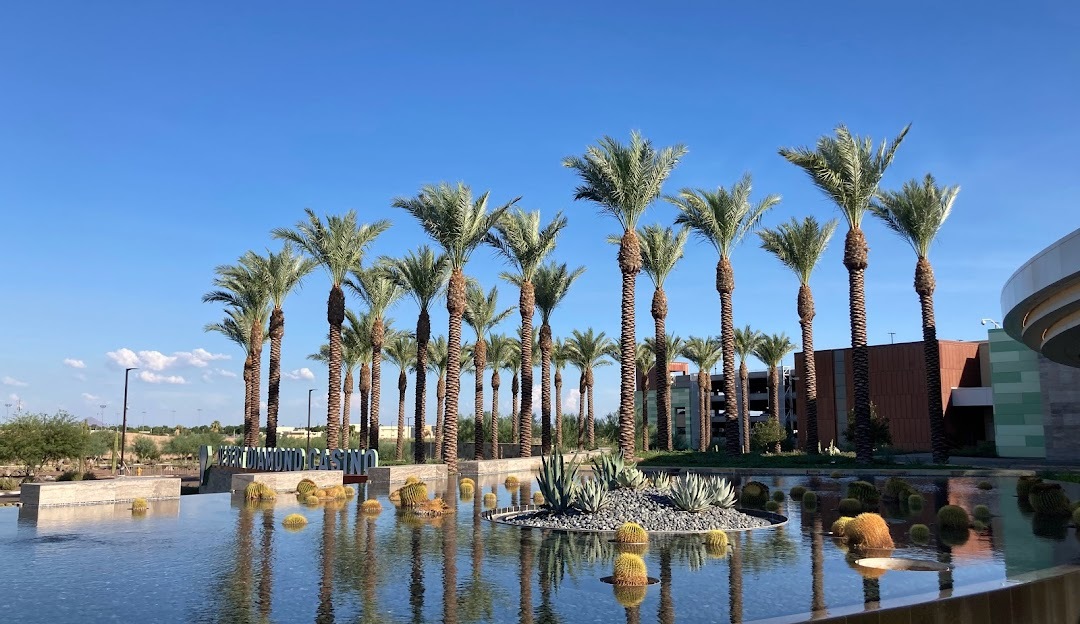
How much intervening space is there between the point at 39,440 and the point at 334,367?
17.7 m

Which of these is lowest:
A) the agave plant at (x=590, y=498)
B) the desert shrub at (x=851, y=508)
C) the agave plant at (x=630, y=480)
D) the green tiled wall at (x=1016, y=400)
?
Result: the desert shrub at (x=851, y=508)

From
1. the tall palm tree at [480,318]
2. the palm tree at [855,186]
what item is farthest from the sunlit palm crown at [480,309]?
the palm tree at [855,186]

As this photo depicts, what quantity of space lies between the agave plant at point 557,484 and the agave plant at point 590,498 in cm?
25

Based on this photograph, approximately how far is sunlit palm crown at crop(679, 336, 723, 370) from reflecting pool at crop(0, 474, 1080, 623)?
50427 millimetres

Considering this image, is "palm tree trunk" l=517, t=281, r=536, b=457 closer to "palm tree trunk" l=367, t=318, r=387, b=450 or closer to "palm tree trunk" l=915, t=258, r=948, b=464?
"palm tree trunk" l=367, t=318, r=387, b=450

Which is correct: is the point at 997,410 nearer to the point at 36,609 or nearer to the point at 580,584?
the point at 580,584

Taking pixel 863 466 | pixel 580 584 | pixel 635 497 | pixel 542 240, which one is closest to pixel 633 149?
pixel 542 240

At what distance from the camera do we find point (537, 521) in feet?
59.1

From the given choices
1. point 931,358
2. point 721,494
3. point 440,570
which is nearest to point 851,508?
point 721,494

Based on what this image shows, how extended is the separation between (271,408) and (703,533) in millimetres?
34786

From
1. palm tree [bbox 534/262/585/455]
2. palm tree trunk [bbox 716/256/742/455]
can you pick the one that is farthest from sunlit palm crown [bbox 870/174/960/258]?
palm tree [bbox 534/262/585/455]

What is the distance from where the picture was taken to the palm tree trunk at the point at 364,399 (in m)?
56.1

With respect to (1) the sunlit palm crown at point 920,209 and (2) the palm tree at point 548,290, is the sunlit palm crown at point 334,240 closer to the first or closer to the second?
(2) the palm tree at point 548,290

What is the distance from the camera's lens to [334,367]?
41.7m
